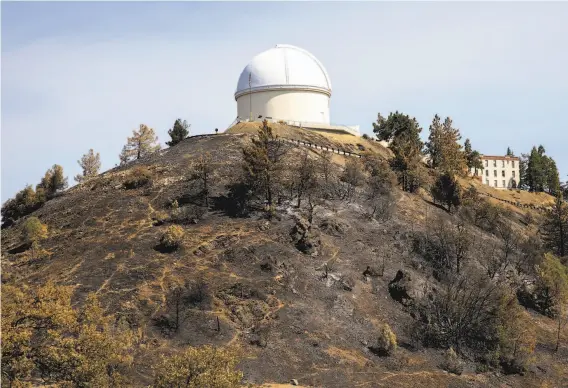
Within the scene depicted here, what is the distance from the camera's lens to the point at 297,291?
132ft

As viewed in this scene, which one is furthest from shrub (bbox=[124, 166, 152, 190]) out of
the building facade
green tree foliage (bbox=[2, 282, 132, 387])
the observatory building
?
the building facade

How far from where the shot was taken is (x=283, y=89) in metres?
73.2

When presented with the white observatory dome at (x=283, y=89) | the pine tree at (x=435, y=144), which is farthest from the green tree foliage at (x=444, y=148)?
the white observatory dome at (x=283, y=89)

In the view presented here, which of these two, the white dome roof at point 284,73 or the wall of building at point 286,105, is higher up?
the white dome roof at point 284,73

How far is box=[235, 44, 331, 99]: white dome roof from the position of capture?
7369cm

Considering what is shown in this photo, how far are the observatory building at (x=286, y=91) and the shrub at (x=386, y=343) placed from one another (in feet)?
128

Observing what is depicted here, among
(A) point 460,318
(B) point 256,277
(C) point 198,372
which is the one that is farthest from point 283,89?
(C) point 198,372

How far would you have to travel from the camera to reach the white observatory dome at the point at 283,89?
73.4 metres

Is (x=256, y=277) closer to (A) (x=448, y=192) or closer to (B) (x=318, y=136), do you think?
(A) (x=448, y=192)

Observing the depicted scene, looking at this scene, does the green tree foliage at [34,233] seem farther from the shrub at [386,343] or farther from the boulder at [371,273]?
the shrub at [386,343]

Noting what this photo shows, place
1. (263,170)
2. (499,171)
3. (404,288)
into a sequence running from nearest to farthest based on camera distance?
(404,288), (263,170), (499,171)

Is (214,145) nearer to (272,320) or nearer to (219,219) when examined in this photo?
(219,219)

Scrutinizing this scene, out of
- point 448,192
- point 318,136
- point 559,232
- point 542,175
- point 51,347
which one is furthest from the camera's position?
point 542,175

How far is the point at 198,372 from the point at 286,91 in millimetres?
54309
